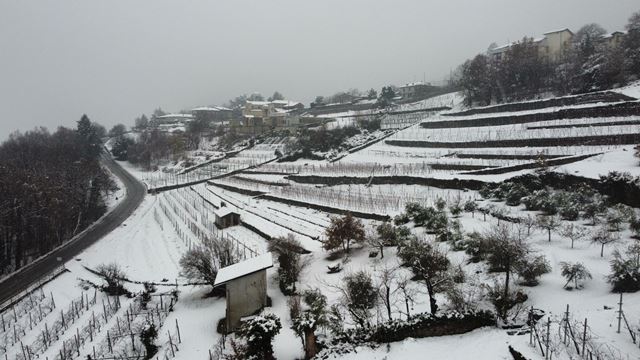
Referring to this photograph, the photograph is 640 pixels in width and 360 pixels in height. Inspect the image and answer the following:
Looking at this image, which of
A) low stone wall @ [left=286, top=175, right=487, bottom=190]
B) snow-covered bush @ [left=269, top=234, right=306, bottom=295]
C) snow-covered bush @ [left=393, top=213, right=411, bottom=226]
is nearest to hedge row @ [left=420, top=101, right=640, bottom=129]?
low stone wall @ [left=286, top=175, right=487, bottom=190]

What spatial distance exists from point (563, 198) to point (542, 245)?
14.4 feet

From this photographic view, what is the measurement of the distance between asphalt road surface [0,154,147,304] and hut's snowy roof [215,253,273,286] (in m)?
16.1

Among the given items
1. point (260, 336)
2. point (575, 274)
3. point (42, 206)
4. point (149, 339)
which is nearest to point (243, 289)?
point (149, 339)

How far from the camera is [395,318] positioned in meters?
11.8

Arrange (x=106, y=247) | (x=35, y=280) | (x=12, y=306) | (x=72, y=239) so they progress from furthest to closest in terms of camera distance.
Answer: (x=72, y=239)
(x=106, y=247)
(x=35, y=280)
(x=12, y=306)

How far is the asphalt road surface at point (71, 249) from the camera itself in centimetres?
2393

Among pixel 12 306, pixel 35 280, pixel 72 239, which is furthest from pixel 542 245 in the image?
pixel 72 239

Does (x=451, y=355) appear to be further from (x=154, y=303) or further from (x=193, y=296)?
(x=154, y=303)

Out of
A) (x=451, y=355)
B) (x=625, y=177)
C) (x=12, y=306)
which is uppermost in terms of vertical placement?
(x=625, y=177)

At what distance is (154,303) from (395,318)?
1279cm

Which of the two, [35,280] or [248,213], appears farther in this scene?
[248,213]

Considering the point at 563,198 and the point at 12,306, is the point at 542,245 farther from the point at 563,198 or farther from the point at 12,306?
the point at 12,306

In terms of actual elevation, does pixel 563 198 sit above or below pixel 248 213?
above

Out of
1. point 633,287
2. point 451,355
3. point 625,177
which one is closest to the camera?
point 451,355
